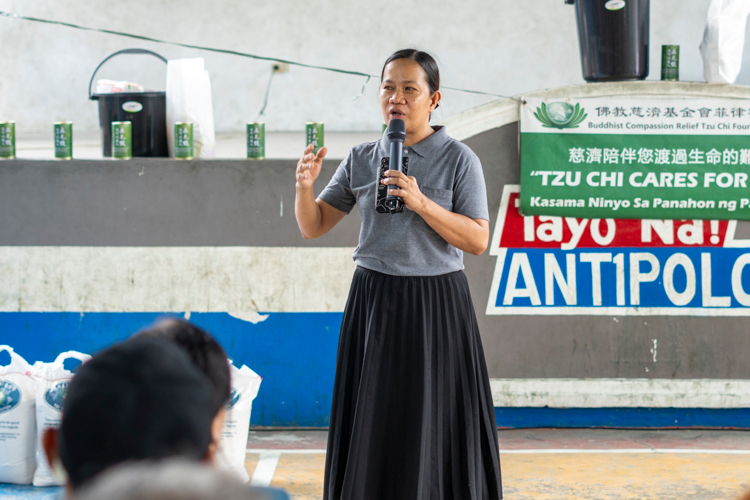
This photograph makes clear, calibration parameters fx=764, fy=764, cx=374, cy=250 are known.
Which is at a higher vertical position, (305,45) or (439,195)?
(305,45)

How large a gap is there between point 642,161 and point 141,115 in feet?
7.59

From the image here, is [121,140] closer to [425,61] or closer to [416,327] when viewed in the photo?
[425,61]

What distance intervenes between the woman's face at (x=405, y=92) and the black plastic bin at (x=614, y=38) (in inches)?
67.3

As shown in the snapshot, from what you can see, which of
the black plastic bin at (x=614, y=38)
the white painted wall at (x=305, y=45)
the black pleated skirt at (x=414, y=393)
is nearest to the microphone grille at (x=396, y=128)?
the black pleated skirt at (x=414, y=393)

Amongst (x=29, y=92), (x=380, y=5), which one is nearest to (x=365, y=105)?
(x=380, y=5)

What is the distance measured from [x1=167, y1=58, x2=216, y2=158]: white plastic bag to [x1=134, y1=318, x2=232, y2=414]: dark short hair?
8.93 ft

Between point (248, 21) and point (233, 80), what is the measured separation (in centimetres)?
54

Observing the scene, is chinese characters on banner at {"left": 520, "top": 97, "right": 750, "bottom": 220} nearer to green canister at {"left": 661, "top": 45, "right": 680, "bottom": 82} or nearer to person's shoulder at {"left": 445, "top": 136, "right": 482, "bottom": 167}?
green canister at {"left": 661, "top": 45, "right": 680, "bottom": 82}

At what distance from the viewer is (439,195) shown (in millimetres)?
2078

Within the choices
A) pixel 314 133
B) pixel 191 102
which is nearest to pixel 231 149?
pixel 191 102

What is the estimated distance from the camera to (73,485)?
2.63 ft

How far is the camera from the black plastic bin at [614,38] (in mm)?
3418

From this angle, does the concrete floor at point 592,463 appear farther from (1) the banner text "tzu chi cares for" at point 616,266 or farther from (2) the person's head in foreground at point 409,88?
(2) the person's head in foreground at point 409,88

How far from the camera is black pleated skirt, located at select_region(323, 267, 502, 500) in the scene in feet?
6.82
